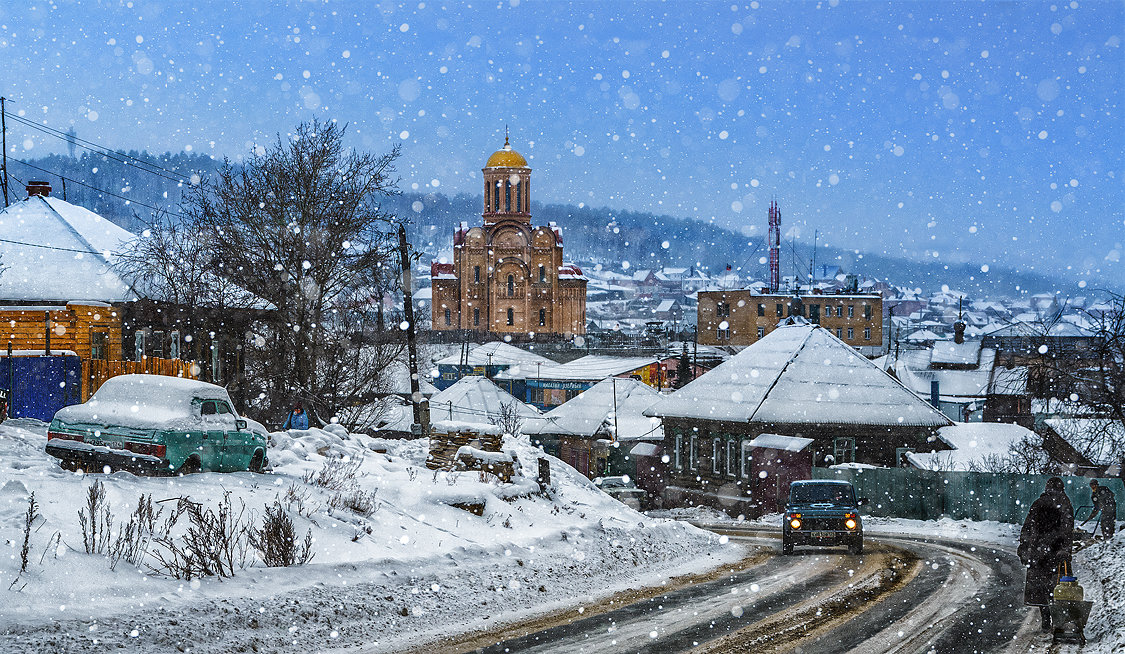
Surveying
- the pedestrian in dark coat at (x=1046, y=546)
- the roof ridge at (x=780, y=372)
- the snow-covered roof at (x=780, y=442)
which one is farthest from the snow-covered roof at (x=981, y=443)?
the pedestrian in dark coat at (x=1046, y=546)

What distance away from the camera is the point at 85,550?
1069 cm

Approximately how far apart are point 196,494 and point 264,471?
9.85ft

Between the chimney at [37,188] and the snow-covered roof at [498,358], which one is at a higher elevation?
the chimney at [37,188]

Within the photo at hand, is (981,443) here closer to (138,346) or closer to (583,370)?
(138,346)

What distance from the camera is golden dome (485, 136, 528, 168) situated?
119312mm

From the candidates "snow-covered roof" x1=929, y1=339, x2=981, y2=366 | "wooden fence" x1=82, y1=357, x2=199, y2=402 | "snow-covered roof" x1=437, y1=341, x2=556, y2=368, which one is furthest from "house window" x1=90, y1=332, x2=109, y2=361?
"snow-covered roof" x1=929, y1=339, x2=981, y2=366

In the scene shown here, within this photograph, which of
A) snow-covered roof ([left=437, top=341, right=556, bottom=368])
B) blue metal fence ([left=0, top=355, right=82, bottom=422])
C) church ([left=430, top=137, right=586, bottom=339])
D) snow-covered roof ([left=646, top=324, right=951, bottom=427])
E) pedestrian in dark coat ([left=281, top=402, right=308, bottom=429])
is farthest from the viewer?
church ([left=430, top=137, right=586, bottom=339])

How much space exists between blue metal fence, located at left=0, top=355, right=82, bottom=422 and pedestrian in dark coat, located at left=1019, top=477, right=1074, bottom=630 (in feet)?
77.6

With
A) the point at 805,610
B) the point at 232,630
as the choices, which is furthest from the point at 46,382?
the point at 805,610

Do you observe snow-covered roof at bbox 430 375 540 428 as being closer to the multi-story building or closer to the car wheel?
the car wheel

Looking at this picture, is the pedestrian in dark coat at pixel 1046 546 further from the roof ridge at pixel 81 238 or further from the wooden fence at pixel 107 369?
the roof ridge at pixel 81 238

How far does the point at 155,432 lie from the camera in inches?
596

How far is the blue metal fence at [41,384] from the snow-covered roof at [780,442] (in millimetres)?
22784

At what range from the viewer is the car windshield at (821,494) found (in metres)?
21.8
